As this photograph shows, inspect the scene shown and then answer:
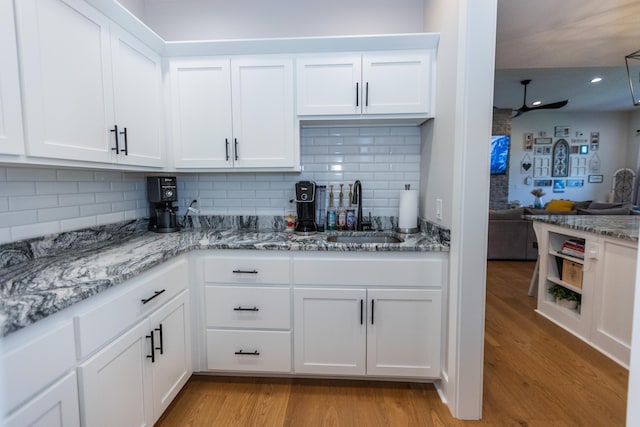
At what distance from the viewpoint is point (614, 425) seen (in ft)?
5.30

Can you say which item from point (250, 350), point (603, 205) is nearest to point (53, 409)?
point (250, 350)

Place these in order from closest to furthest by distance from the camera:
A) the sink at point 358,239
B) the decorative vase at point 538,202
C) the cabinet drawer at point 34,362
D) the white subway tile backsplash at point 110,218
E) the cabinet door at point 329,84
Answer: the cabinet drawer at point 34,362, the white subway tile backsplash at point 110,218, the cabinet door at point 329,84, the sink at point 358,239, the decorative vase at point 538,202

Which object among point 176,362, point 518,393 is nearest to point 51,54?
point 176,362

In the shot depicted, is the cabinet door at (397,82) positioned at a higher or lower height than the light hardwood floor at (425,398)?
higher

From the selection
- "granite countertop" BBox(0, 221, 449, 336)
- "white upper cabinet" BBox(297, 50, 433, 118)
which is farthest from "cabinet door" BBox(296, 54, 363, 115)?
"granite countertop" BBox(0, 221, 449, 336)

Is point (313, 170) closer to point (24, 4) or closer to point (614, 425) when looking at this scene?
point (24, 4)

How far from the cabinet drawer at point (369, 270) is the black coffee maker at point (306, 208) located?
1.31 ft

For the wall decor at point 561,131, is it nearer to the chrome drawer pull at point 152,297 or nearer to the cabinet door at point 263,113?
the cabinet door at point 263,113

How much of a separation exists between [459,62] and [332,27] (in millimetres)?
1164

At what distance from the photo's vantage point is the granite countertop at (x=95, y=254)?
99 cm

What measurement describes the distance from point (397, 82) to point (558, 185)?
23.8 ft

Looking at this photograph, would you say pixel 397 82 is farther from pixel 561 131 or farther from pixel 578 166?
pixel 578 166

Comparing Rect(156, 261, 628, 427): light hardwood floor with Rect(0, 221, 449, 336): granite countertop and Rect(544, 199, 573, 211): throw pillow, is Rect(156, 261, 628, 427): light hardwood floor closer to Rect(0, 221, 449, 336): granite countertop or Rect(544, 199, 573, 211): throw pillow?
Rect(0, 221, 449, 336): granite countertop

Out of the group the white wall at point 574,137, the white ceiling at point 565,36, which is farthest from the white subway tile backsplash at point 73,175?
the white wall at point 574,137
